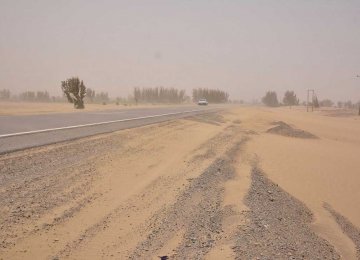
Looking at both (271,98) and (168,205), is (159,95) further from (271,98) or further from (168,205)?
(168,205)

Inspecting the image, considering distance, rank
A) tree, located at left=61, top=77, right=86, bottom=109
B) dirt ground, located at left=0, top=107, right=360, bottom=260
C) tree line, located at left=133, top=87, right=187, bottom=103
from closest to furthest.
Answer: dirt ground, located at left=0, top=107, right=360, bottom=260 → tree, located at left=61, top=77, right=86, bottom=109 → tree line, located at left=133, top=87, right=187, bottom=103

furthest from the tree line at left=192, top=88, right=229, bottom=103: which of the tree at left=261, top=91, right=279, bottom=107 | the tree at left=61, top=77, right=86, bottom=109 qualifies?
the tree at left=61, top=77, right=86, bottom=109

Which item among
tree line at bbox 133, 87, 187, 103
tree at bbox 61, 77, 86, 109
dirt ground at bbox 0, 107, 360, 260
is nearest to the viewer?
dirt ground at bbox 0, 107, 360, 260

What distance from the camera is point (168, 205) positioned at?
512 centimetres

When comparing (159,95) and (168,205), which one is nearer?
(168,205)

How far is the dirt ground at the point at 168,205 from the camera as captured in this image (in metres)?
3.91

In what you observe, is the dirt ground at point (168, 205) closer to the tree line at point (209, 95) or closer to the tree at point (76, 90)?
the tree at point (76, 90)

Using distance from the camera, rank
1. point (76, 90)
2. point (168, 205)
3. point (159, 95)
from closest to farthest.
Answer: point (168, 205), point (76, 90), point (159, 95)

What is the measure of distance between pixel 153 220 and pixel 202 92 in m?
115

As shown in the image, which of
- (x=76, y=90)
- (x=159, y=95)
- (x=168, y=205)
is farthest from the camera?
(x=159, y=95)

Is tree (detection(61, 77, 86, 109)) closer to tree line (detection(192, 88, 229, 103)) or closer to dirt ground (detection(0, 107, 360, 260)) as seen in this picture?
dirt ground (detection(0, 107, 360, 260))

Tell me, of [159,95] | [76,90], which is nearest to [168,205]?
[76,90]

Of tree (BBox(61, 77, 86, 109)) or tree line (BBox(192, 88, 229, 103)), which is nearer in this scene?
tree (BBox(61, 77, 86, 109))

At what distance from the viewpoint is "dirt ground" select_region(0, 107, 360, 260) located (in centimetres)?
391
